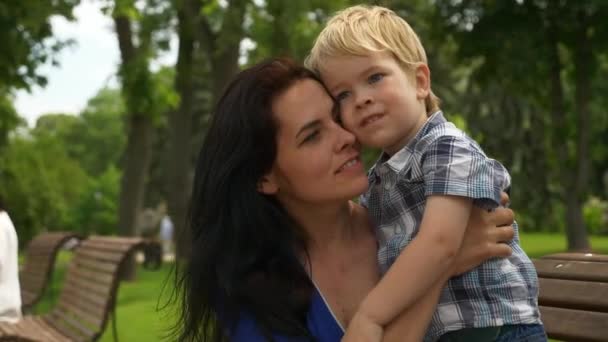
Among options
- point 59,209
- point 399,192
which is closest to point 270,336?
point 399,192

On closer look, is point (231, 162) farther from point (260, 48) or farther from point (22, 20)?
point (260, 48)

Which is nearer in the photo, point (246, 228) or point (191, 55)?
point (246, 228)

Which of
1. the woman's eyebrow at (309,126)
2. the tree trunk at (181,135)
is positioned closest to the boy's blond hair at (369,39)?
the woman's eyebrow at (309,126)

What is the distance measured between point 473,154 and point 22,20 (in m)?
13.6

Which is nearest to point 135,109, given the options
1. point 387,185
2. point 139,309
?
point 139,309

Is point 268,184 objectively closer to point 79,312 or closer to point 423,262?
point 423,262

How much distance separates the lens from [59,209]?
39.3 metres

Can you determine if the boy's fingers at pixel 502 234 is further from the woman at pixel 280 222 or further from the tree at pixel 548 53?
the tree at pixel 548 53

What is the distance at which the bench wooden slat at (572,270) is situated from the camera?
321 centimetres

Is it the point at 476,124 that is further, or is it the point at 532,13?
the point at 476,124

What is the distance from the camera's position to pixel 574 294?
10.5ft

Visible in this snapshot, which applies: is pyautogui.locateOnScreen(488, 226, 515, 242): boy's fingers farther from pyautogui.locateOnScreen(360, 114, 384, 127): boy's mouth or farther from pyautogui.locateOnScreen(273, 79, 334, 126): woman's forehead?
pyautogui.locateOnScreen(273, 79, 334, 126): woman's forehead

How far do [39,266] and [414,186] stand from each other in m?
7.96

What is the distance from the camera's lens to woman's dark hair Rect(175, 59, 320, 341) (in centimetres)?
272
